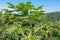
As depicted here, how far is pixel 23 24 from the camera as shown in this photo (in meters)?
1.53

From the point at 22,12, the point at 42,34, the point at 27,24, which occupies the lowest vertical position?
the point at 42,34

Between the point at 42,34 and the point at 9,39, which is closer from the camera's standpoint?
the point at 9,39

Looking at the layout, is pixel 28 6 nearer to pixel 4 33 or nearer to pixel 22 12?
pixel 22 12

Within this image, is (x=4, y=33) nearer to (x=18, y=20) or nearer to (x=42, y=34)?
(x=18, y=20)

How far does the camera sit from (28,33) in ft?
4.66

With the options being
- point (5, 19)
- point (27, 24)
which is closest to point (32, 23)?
point (27, 24)

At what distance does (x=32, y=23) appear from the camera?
61.4 inches

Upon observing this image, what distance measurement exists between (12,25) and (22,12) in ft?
0.49

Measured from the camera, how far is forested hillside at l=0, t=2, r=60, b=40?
4.57 ft

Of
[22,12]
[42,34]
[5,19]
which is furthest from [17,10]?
[42,34]

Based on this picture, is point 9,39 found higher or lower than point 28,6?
lower

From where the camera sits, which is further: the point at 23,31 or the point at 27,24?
the point at 27,24

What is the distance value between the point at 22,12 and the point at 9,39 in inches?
10.2

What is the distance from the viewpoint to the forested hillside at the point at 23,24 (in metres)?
1.39
